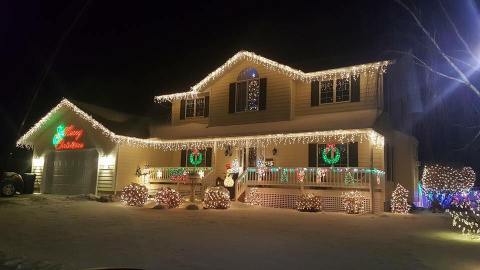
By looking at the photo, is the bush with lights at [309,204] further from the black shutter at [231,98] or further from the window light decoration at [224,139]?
the black shutter at [231,98]

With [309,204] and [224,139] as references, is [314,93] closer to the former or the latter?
[224,139]

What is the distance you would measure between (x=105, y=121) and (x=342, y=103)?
40.4 feet

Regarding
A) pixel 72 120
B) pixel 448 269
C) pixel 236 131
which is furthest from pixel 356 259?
pixel 72 120

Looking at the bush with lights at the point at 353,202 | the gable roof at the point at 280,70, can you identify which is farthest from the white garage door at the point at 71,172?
the bush with lights at the point at 353,202

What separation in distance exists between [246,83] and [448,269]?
15.5 metres

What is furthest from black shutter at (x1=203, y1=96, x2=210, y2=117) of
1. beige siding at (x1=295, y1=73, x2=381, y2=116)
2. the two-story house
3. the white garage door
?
the white garage door

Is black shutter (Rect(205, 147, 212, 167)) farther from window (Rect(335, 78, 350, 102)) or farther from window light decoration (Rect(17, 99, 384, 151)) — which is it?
window (Rect(335, 78, 350, 102))

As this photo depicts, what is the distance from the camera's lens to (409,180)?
20.3 meters

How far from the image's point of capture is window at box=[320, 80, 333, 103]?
62.2 ft

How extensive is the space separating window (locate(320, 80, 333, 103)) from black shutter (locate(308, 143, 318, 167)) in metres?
2.11

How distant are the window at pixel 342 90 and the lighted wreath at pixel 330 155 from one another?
215 centimetres

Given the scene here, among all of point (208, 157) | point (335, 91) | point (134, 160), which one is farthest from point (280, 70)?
point (134, 160)

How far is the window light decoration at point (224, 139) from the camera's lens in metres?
16.9

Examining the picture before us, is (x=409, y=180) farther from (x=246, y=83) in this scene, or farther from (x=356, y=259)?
(x=356, y=259)
